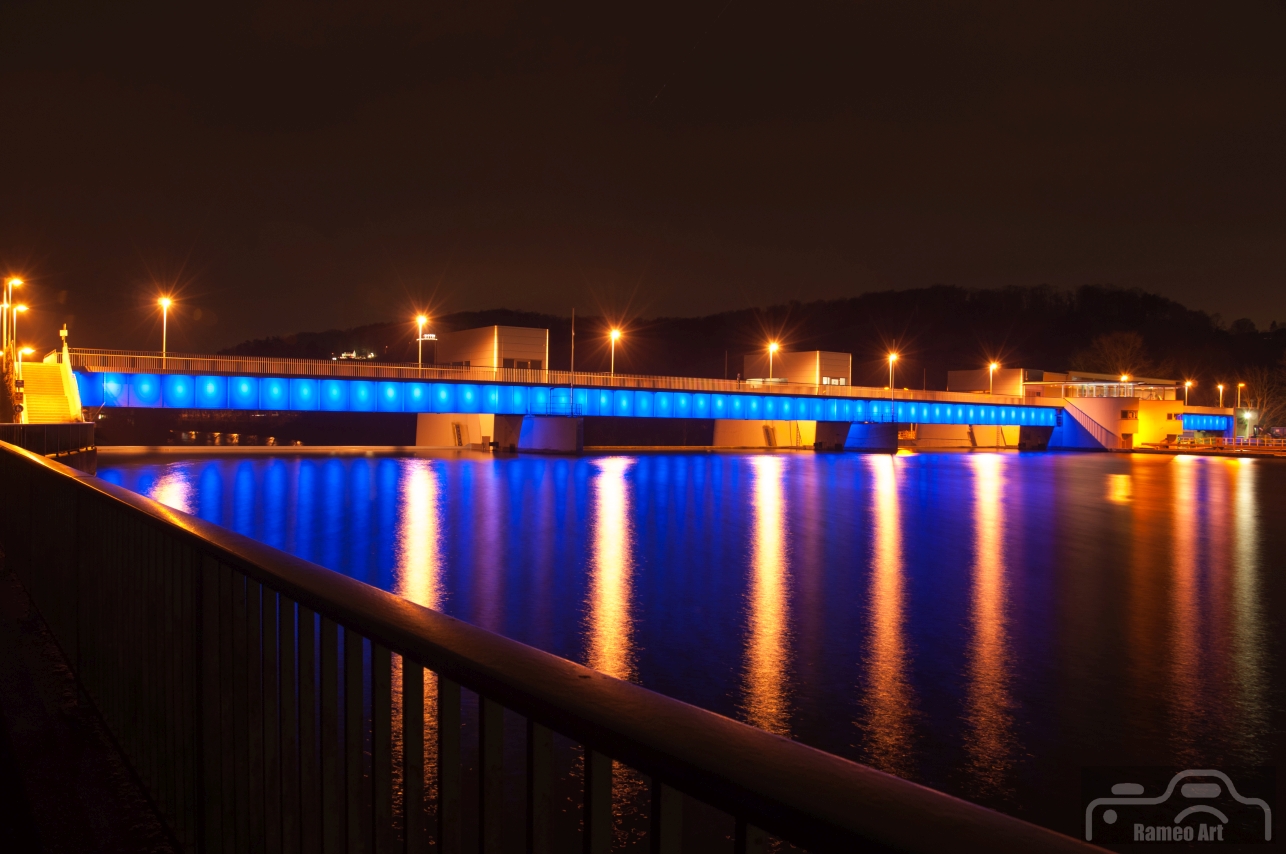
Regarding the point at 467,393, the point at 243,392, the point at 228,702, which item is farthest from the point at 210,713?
the point at 467,393

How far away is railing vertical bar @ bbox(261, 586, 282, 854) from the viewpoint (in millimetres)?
3061

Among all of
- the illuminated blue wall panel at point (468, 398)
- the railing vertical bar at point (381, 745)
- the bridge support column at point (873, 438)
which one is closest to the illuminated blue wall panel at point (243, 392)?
the illuminated blue wall panel at point (468, 398)

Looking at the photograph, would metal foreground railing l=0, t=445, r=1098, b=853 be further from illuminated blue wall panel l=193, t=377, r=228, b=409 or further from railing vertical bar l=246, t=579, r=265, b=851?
→ illuminated blue wall panel l=193, t=377, r=228, b=409

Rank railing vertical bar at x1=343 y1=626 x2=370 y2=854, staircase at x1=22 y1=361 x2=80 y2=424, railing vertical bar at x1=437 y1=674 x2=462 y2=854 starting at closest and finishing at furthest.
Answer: railing vertical bar at x1=437 y1=674 x2=462 y2=854 → railing vertical bar at x1=343 y1=626 x2=370 y2=854 → staircase at x1=22 y1=361 x2=80 y2=424

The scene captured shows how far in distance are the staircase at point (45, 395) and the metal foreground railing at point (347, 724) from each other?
40.7 m

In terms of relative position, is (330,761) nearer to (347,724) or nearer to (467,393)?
(347,724)

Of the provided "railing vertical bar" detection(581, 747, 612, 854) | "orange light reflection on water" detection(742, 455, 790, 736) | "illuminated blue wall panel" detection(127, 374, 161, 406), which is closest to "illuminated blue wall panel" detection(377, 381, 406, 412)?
"illuminated blue wall panel" detection(127, 374, 161, 406)

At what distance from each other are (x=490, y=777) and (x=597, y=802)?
0.38m

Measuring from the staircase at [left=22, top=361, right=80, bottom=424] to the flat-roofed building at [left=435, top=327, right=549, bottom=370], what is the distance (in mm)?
29992

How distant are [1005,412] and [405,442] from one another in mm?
62090

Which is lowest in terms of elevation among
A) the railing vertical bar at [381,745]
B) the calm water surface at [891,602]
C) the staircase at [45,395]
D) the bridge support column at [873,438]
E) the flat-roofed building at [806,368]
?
the calm water surface at [891,602]

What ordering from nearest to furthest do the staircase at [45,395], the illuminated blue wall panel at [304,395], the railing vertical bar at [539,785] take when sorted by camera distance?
1. the railing vertical bar at [539,785]
2. the staircase at [45,395]
3. the illuminated blue wall panel at [304,395]

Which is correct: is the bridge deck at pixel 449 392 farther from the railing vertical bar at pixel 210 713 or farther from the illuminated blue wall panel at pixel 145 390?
the railing vertical bar at pixel 210 713

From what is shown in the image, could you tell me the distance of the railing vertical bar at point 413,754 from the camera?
2.24m
